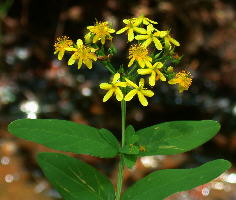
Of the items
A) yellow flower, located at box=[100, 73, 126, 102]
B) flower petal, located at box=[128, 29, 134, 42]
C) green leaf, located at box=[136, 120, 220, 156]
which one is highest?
flower petal, located at box=[128, 29, 134, 42]

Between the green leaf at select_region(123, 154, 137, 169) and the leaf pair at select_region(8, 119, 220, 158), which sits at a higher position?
the leaf pair at select_region(8, 119, 220, 158)

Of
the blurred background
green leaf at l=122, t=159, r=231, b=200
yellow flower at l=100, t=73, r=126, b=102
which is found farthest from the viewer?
the blurred background

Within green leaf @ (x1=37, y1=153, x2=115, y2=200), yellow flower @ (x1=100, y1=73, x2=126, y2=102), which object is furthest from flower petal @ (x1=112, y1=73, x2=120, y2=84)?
green leaf @ (x1=37, y1=153, x2=115, y2=200)

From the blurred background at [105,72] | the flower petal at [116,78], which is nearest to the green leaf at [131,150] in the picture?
the flower petal at [116,78]

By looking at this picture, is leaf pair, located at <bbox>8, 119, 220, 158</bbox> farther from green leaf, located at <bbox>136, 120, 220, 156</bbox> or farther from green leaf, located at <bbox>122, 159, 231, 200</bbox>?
green leaf, located at <bbox>122, 159, 231, 200</bbox>

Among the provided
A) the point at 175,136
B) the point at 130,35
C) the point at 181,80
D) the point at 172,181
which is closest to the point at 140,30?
the point at 130,35

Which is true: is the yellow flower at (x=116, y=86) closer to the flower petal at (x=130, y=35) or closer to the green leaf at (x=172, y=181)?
the flower petal at (x=130, y=35)

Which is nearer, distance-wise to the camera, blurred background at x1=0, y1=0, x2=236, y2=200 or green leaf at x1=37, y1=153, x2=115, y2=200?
green leaf at x1=37, y1=153, x2=115, y2=200
